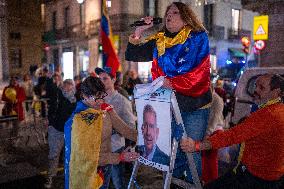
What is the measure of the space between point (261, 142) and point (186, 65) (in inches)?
39.1

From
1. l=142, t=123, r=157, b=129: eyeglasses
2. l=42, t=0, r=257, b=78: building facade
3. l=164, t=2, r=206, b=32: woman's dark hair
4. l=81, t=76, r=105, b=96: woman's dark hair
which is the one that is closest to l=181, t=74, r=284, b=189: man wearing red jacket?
l=142, t=123, r=157, b=129: eyeglasses

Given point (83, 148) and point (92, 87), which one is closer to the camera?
point (83, 148)

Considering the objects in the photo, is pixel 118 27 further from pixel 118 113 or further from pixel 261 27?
pixel 118 113

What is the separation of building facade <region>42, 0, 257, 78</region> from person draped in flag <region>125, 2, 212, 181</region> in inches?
1007

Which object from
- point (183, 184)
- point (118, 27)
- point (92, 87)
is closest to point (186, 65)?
point (92, 87)

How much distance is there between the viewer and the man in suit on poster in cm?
325

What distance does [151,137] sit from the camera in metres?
3.33

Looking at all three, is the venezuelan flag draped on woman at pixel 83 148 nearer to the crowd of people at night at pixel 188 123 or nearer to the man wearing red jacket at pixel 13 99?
the crowd of people at night at pixel 188 123

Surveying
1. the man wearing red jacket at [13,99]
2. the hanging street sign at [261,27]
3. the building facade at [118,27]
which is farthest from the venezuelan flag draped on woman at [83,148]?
the building facade at [118,27]

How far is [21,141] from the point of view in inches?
409

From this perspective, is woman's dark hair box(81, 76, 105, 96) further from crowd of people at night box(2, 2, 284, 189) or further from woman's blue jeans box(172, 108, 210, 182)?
woman's blue jeans box(172, 108, 210, 182)

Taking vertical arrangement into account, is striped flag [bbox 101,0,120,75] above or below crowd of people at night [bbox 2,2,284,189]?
above

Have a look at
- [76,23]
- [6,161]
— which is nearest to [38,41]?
[76,23]

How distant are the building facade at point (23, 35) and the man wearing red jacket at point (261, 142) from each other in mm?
44971
